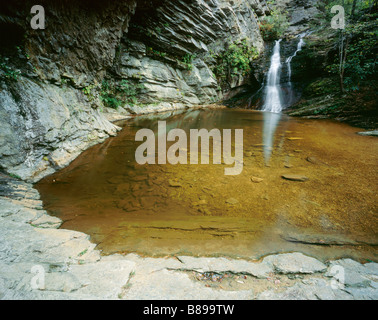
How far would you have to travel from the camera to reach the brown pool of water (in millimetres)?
1917

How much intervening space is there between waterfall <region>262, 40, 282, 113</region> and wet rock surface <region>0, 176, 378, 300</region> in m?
13.0

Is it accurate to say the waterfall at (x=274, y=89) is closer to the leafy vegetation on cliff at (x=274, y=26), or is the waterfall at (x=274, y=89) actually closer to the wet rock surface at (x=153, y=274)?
the leafy vegetation on cliff at (x=274, y=26)

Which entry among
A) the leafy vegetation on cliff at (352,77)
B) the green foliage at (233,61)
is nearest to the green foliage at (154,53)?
the green foliage at (233,61)

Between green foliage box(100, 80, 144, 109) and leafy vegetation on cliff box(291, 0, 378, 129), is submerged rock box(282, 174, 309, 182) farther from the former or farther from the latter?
green foliage box(100, 80, 144, 109)

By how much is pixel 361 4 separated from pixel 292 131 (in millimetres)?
8867

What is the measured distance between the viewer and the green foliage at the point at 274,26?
18656 millimetres

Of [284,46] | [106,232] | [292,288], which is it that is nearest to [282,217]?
[292,288]

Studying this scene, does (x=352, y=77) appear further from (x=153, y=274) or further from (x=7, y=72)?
(x=7, y=72)

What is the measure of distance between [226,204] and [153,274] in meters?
1.56

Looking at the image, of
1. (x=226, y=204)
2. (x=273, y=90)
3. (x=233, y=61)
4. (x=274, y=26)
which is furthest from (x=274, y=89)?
(x=226, y=204)

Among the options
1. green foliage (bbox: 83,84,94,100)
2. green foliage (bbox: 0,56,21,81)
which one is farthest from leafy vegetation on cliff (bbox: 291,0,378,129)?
green foliage (bbox: 0,56,21,81)

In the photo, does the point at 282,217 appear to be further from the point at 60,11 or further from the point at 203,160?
the point at 60,11

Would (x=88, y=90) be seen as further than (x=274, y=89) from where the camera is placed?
No

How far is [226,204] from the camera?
271 cm
